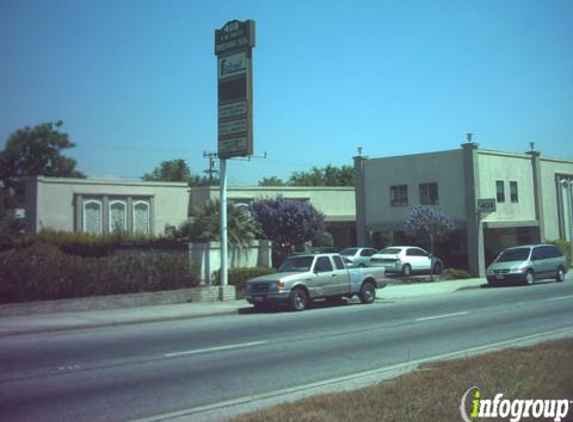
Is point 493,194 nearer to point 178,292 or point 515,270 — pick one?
point 515,270

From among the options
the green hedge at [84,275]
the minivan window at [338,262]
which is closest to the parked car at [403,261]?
the minivan window at [338,262]

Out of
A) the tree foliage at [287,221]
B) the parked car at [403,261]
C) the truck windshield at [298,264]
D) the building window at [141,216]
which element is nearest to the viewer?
the truck windshield at [298,264]

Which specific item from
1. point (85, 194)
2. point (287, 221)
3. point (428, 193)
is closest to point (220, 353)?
point (287, 221)

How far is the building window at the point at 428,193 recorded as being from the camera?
128 ft

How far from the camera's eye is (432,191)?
129 feet

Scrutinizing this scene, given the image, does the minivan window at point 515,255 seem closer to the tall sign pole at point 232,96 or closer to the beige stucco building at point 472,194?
the beige stucco building at point 472,194

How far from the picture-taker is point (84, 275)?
2111 centimetres

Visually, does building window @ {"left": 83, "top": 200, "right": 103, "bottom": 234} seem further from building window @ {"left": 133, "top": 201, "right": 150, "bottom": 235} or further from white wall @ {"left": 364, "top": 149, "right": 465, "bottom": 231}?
white wall @ {"left": 364, "top": 149, "right": 465, "bottom": 231}

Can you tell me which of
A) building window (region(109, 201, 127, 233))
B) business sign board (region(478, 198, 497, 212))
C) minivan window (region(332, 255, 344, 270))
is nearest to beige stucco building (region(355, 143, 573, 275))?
business sign board (region(478, 198, 497, 212))

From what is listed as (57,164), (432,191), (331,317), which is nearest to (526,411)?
(331,317)

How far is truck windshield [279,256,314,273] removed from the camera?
68.6 feet

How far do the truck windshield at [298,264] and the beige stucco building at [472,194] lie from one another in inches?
702

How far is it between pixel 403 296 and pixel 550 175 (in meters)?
23.8

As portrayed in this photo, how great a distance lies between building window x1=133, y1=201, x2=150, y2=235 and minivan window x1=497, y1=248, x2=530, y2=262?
22441 millimetres
